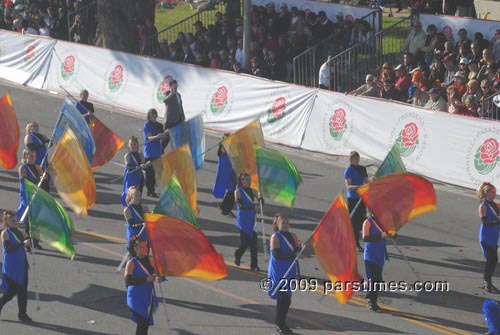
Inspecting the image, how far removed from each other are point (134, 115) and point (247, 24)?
3.62 metres

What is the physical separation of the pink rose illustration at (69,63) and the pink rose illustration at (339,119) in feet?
28.1

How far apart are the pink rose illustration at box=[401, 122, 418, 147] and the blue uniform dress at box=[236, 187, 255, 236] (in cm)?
572

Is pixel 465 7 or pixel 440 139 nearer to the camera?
pixel 440 139

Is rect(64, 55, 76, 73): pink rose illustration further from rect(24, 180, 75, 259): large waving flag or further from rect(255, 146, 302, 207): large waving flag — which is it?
rect(24, 180, 75, 259): large waving flag

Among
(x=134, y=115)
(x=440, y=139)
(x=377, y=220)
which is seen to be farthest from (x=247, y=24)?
(x=377, y=220)

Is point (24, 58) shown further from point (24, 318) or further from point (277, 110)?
point (24, 318)

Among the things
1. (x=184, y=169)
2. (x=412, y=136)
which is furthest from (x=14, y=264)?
(x=412, y=136)

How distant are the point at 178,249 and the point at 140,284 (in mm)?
719

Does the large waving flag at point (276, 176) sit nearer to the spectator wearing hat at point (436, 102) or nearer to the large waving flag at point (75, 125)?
the large waving flag at point (75, 125)

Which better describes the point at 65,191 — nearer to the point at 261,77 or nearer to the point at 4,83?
the point at 261,77

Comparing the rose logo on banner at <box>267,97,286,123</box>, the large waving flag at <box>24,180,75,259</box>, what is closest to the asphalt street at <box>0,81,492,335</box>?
the large waving flag at <box>24,180,75,259</box>

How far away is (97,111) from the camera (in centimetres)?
2662

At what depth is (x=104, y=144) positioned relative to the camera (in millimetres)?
19797

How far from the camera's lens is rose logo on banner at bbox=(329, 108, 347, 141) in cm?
2194
